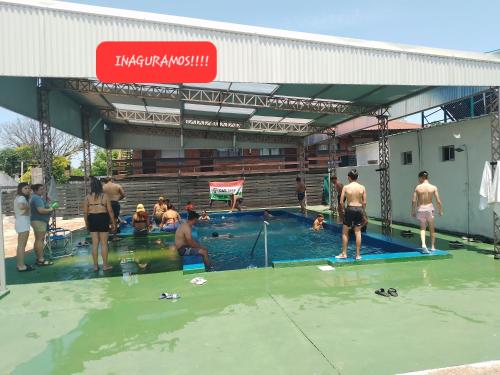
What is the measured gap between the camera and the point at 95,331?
439 cm

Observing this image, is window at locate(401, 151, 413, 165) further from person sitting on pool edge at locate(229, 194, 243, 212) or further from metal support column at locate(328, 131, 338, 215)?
person sitting on pool edge at locate(229, 194, 243, 212)

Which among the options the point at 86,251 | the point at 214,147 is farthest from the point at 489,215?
the point at 214,147

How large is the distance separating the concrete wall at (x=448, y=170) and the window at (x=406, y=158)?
108 millimetres

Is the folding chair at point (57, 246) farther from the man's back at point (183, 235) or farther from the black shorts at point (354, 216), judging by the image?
the black shorts at point (354, 216)

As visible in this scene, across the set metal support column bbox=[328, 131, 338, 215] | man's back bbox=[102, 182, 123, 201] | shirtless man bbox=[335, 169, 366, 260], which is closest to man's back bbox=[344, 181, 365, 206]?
shirtless man bbox=[335, 169, 366, 260]

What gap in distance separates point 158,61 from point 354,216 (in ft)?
15.1

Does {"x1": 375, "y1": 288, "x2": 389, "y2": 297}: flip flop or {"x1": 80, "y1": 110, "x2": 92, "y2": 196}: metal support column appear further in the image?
{"x1": 80, "y1": 110, "x2": 92, "y2": 196}: metal support column

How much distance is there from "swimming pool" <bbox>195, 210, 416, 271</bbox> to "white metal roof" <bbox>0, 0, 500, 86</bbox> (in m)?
3.84

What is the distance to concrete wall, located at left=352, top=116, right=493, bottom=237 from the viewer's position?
9.54 metres

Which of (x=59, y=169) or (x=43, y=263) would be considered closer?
(x=43, y=263)

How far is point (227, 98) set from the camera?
11.5 m

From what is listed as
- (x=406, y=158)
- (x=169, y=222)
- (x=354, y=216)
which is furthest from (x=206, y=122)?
(x=354, y=216)

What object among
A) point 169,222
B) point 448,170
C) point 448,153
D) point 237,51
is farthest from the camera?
point 169,222

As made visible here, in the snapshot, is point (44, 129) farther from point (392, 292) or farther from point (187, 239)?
point (392, 292)
